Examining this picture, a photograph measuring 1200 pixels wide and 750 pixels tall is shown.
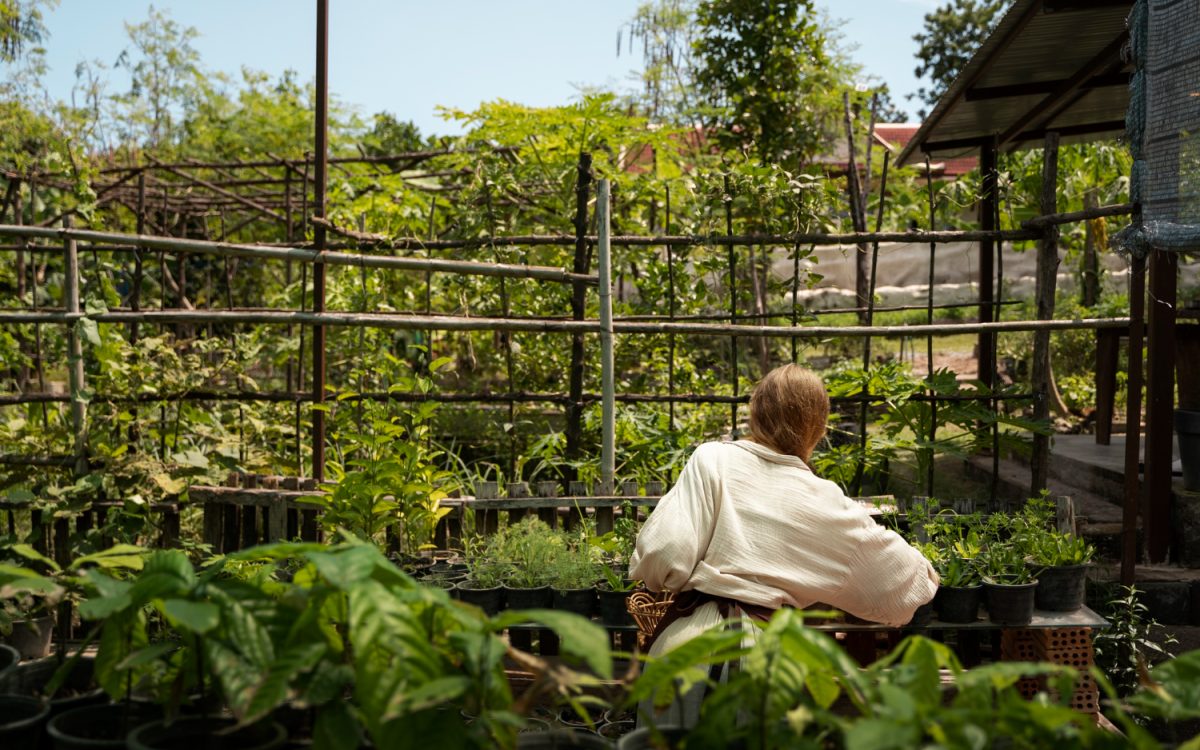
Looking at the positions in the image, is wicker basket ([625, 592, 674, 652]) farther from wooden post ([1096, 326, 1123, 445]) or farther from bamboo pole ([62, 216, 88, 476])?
wooden post ([1096, 326, 1123, 445])

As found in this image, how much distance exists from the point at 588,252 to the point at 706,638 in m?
4.35

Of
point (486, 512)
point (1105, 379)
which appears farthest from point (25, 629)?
point (1105, 379)

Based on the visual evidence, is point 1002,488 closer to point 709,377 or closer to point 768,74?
point 709,377

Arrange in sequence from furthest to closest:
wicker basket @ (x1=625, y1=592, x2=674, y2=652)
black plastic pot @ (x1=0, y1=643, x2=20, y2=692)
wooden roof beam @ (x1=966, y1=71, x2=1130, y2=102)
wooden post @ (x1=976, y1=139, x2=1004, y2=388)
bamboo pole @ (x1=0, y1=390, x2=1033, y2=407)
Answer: wooden post @ (x1=976, y1=139, x2=1004, y2=388) < wooden roof beam @ (x1=966, y1=71, x2=1130, y2=102) < bamboo pole @ (x1=0, y1=390, x2=1033, y2=407) < wicker basket @ (x1=625, y1=592, x2=674, y2=652) < black plastic pot @ (x1=0, y1=643, x2=20, y2=692)

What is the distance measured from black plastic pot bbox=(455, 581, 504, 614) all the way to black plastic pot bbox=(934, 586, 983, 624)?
5.25 ft

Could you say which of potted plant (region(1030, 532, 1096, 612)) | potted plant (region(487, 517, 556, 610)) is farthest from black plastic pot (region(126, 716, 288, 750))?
potted plant (region(1030, 532, 1096, 612))

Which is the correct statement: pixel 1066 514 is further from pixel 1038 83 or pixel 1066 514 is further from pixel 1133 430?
pixel 1038 83

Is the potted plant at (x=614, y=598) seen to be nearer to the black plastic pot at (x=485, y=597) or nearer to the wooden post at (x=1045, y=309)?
the black plastic pot at (x=485, y=597)

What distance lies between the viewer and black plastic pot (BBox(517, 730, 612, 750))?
137 centimetres

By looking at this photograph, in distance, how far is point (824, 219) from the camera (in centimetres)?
548

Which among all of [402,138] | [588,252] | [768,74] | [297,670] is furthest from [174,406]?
[402,138]

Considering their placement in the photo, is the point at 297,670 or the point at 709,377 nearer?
the point at 297,670

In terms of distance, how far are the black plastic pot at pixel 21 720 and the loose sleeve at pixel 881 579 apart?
83.7 inches

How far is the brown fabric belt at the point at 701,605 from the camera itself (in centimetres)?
297
